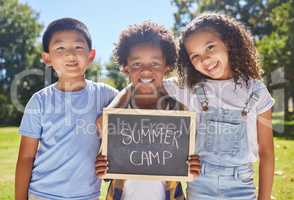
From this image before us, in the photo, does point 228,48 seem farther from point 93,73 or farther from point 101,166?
point 93,73

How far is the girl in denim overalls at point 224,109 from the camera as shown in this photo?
309 cm

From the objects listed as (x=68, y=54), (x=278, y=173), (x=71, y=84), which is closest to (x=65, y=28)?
(x=68, y=54)

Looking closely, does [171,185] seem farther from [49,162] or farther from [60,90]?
[60,90]

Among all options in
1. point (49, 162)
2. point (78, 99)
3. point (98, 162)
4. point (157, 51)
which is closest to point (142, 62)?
point (157, 51)

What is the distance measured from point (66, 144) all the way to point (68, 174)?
0.70 ft

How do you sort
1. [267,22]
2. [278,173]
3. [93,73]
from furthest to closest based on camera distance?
1. [93,73]
2. [267,22]
3. [278,173]

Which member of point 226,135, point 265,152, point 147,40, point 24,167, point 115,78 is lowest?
point 24,167

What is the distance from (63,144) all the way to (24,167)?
0.35 meters

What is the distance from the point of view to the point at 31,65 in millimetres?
40094

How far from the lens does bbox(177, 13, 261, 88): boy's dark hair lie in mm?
3273

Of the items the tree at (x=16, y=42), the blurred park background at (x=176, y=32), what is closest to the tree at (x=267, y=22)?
the blurred park background at (x=176, y=32)

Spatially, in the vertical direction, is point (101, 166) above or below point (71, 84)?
below

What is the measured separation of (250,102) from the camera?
318cm

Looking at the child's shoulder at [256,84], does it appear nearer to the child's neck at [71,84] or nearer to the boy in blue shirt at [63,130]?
the boy in blue shirt at [63,130]
